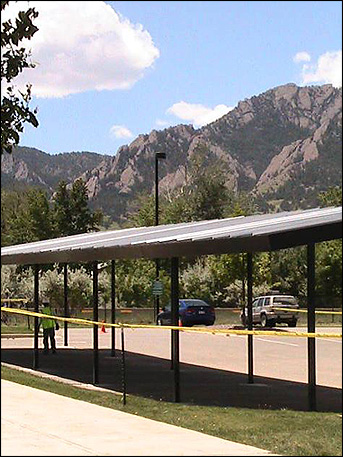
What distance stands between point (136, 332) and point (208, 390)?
2069 centimetres

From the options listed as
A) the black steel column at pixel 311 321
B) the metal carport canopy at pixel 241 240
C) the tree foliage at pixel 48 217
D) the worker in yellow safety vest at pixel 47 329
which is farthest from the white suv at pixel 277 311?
the black steel column at pixel 311 321

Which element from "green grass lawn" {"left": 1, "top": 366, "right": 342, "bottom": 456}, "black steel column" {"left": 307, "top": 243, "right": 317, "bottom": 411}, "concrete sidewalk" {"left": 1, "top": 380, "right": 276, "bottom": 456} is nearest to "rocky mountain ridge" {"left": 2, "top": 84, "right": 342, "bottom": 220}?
"green grass lawn" {"left": 1, "top": 366, "right": 342, "bottom": 456}

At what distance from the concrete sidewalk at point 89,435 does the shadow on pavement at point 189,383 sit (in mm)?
3247

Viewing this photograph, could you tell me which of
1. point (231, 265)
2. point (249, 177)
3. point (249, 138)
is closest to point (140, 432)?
point (231, 265)

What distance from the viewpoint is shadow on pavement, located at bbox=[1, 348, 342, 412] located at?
1428 centimetres

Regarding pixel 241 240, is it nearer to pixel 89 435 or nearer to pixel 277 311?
pixel 89 435

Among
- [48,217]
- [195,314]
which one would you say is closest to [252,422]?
[195,314]

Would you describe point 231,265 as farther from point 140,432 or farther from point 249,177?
point 249,177

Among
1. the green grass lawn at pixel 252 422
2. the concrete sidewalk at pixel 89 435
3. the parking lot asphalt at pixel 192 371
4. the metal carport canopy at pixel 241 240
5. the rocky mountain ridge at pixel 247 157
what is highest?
the rocky mountain ridge at pixel 247 157

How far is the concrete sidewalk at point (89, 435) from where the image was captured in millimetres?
7898

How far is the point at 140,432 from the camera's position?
371 inches

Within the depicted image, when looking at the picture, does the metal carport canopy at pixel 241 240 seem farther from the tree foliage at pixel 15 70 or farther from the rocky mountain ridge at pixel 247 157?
the rocky mountain ridge at pixel 247 157

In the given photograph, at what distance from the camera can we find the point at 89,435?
8.94 metres

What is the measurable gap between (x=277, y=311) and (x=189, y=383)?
1868 centimetres
